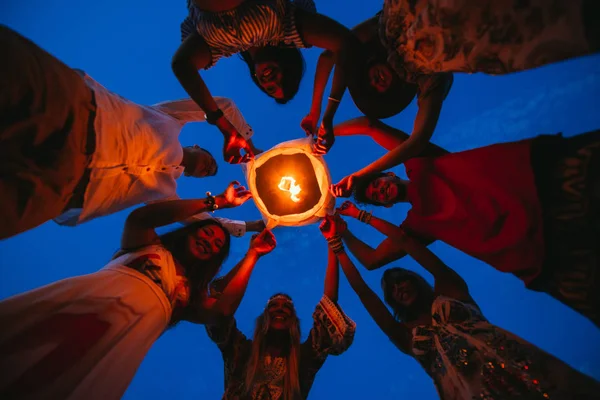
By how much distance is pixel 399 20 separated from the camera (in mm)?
1620

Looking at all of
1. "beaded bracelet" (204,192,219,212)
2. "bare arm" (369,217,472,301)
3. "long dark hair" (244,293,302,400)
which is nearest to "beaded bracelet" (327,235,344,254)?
"bare arm" (369,217,472,301)

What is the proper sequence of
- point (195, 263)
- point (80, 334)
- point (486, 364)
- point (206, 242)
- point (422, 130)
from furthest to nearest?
point (206, 242) → point (195, 263) → point (422, 130) → point (486, 364) → point (80, 334)

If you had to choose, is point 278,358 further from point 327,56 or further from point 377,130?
point 327,56

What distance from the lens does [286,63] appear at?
8.85 feet

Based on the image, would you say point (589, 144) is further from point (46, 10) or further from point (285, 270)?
point (46, 10)

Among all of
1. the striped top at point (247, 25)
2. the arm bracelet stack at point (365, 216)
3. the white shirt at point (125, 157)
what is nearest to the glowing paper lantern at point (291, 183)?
the arm bracelet stack at point (365, 216)

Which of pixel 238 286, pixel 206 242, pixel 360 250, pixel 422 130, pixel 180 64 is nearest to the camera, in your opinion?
pixel 180 64

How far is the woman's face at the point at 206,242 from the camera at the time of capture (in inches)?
112

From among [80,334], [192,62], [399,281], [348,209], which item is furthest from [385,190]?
[80,334]

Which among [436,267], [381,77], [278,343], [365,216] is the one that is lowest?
[278,343]

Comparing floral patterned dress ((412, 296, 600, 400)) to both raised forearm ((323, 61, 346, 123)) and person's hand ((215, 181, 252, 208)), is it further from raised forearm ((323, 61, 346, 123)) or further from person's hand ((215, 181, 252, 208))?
person's hand ((215, 181, 252, 208))

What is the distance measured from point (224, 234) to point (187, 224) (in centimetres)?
47

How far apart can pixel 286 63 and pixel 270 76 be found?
21 centimetres

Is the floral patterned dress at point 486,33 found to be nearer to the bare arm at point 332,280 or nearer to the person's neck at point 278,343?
the bare arm at point 332,280
